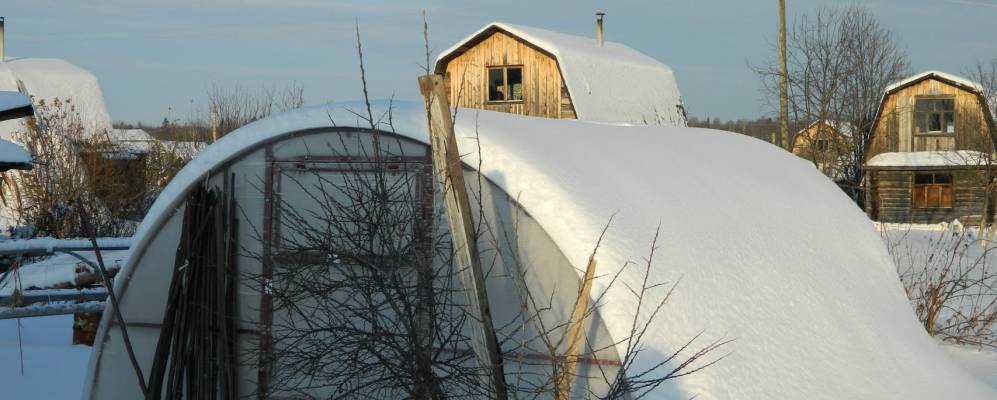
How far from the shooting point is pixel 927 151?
3581cm

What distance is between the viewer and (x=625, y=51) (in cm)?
3478

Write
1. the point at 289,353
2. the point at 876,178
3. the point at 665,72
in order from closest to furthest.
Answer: the point at 289,353 → the point at 665,72 → the point at 876,178

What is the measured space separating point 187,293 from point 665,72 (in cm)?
2868

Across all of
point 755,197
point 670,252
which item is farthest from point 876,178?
point 670,252

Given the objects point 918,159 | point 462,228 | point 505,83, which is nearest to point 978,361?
point 462,228

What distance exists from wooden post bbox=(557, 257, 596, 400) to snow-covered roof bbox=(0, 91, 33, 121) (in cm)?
424

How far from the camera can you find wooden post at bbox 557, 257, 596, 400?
556 cm

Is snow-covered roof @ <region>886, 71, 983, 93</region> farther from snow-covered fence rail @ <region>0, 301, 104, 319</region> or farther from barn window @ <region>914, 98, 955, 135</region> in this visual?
snow-covered fence rail @ <region>0, 301, 104, 319</region>

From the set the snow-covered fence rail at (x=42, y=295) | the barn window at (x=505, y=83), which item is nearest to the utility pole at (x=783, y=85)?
the barn window at (x=505, y=83)

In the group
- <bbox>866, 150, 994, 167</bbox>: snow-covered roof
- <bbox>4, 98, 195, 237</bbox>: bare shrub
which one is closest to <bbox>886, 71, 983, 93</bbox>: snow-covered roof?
<bbox>866, 150, 994, 167</bbox>: snow-covered roof

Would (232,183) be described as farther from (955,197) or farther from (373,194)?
(955,197)

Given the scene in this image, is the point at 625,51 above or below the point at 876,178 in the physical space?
above

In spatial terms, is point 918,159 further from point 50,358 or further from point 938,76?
point 50,358

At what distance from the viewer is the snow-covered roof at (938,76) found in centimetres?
3450
